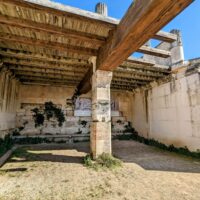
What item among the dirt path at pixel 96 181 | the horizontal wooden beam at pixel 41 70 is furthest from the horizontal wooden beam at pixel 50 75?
the dirt path at pixel 96 181

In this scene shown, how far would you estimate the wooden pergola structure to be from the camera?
2096 millimetres

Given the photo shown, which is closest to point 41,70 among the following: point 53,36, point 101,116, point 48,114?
point 53,36

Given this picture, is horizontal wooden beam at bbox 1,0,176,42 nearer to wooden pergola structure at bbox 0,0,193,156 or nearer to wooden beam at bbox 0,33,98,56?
wooden pergola structure at bbox 0,0,193,156

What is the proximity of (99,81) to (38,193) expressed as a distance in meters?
2.78

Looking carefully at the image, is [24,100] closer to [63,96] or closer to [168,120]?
[63,96]

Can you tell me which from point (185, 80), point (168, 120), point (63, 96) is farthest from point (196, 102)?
point (63, 96)

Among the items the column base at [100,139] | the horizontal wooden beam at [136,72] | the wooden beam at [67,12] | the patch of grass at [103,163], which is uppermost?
the wooden beam at [67,12]

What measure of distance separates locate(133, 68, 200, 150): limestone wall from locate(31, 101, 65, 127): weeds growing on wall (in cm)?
426

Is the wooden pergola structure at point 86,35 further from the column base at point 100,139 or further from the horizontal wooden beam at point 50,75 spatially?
the horizontal wooden beam at point 50,75

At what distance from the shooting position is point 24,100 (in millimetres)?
7211

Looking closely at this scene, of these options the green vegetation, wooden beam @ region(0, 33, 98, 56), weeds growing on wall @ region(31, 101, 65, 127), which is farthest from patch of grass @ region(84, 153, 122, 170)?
weeds growing on wall @ region(31, 101, 65, 127)

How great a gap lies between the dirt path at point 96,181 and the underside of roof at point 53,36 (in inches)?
113

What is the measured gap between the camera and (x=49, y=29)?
299 cm

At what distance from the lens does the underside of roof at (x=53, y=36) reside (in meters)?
2.61
